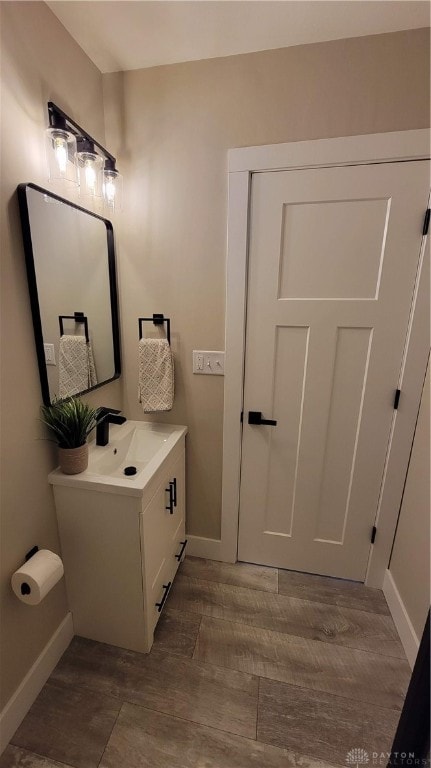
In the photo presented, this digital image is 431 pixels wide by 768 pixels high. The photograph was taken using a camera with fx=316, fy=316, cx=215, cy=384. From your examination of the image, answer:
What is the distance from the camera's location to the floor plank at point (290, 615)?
1486 mm

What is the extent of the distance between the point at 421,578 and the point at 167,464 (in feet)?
4.03

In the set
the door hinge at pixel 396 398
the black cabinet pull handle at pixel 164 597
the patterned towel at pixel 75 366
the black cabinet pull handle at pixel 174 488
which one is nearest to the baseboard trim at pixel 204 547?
the black cabinet pull handle at pixel 164 597

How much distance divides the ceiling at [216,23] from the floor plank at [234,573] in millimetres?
2548

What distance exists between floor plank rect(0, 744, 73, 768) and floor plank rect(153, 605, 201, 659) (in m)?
0.47

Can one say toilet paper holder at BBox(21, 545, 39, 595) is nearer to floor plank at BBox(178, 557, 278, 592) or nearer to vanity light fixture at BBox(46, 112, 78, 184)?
floor plank at BBox(178, 557, 278, 592)

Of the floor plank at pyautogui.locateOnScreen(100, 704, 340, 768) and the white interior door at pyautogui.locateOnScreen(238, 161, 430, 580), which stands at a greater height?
the white interior door at pyautogui.locateOnScreen(238, 161, 430, 580)

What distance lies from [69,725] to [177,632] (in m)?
0.49

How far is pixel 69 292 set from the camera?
4.41 feet

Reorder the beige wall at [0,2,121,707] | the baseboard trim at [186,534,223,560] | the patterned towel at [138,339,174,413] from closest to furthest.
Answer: the beige wall at [0,2,121,707]
the patterned towel at [138,339,174,413]
the baseboard trim at [186,534,223,560]

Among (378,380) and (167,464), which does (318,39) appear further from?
(167,464)

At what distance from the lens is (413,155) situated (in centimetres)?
127

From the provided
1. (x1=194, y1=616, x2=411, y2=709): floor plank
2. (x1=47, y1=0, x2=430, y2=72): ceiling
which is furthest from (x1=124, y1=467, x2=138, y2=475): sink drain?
(x1=47, y1=0, x2=430, y2=72): ceiling

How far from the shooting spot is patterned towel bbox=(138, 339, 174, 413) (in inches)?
63.4

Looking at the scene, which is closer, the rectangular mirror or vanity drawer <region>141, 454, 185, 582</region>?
the rectangular mirror
